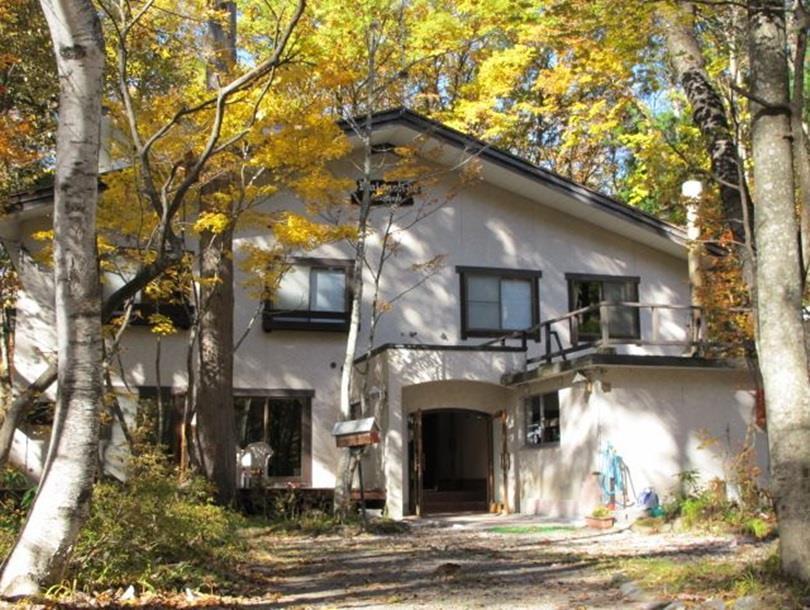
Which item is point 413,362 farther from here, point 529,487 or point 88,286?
point 88,286

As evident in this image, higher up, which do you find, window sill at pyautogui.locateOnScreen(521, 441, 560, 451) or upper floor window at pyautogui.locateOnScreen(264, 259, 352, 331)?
upper floor window at pyautogui.locateOnScreen(264, 259, 352, 331)

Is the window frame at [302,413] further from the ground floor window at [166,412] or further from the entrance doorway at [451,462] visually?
the entrance doorway at [451,462]

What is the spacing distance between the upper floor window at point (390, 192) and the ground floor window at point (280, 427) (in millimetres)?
4003

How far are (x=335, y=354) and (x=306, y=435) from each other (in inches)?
66.1

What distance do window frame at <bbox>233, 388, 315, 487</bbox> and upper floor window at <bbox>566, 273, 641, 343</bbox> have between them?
19.4 ft

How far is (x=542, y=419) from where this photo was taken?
17375 millimetres

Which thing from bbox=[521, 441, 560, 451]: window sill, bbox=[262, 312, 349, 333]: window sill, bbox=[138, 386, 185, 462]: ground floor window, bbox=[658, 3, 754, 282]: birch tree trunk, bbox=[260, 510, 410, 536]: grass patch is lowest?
bbox=[260, 510, 410, 536]: grass patch

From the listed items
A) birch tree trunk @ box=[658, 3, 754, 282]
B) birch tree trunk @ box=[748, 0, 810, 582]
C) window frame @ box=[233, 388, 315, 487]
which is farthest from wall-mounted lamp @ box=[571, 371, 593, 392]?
birch tree trunk @ box=[748, 0, 810, 582]

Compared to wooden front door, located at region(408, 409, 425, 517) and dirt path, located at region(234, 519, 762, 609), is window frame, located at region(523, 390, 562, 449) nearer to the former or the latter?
wooden front door, located at region(408, 409, 425, 517)

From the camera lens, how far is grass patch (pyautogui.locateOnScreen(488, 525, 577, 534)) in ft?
46.1

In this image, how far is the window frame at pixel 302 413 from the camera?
1775 cm

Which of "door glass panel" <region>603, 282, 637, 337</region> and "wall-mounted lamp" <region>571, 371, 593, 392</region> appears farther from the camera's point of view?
"door glass panel" <region>603, 282, 637, 337</region>

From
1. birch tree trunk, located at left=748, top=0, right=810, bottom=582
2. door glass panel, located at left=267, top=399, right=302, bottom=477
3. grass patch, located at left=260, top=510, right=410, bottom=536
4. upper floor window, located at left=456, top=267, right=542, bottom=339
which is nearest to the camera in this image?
birch tree trunk, located at left=748, top=0, right=810, bottom=582

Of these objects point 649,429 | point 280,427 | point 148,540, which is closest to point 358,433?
point 280,427
